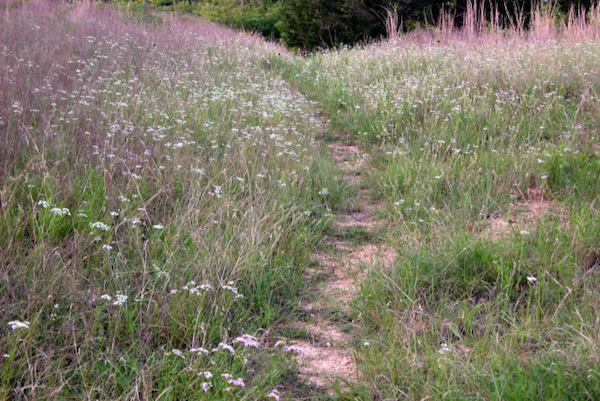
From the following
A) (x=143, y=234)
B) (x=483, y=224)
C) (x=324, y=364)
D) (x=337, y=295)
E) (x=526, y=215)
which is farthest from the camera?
(x=526, y=215)

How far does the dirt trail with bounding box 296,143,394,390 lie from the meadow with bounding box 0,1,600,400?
0.24 ft

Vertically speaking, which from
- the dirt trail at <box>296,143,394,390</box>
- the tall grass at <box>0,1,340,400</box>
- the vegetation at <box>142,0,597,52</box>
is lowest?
the dirt trail at <box>296,143,394,390</box>

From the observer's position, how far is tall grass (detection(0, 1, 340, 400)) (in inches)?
86.0

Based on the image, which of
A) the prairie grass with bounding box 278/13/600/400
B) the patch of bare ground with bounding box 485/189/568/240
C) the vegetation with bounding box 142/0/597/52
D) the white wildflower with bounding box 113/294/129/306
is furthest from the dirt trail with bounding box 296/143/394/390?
the vegetation with bounding box 142/0/597/52

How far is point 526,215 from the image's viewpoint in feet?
12.6

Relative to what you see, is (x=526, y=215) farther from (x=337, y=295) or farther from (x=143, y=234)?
(x=143, y=234)

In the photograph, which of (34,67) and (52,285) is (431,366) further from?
(34,67)

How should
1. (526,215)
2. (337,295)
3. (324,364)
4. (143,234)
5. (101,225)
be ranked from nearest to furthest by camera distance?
(324,364)
(101,225)
(337,295)
(143,234)
(526,215)

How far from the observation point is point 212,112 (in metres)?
5.96

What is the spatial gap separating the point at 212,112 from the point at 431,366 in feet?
15.0

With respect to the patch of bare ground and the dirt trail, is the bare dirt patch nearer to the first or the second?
the dirt trail

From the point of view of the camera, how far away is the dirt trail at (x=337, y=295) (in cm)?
247

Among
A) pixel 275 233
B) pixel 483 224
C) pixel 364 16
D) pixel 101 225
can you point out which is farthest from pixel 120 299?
pixel 364 16

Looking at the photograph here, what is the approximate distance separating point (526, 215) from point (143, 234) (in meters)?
3.03
